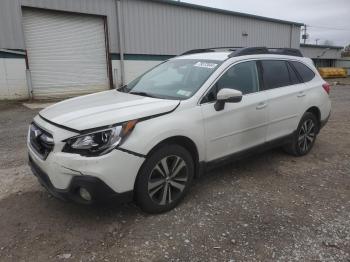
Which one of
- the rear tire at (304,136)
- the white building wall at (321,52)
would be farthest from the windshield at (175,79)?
the white building wall at (321,52)

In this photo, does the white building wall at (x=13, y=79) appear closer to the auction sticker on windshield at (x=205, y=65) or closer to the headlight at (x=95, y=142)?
the auction sticker on windshield at (x=205, y=65)

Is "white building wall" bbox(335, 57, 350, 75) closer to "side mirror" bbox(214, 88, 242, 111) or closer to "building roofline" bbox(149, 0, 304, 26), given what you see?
"building roofline" bbox(149, 0, 304, 26)

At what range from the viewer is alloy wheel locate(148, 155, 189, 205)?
346 centimetres

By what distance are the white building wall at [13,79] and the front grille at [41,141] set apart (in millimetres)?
10359

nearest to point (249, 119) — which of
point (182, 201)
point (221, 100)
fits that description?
point (221, 100)

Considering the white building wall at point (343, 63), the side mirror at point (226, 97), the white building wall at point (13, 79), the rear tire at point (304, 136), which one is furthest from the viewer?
the white building wall at point (343, 63)

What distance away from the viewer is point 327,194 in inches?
165

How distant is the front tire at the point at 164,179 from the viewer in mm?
3350

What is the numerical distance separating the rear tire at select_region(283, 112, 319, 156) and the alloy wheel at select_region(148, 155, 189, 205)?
247 centimetres

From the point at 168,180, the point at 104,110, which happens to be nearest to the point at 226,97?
the point at 168,180

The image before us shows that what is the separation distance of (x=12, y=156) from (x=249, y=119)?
3879 mm

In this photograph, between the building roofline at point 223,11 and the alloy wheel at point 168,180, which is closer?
the alloy wheel at point 168,180

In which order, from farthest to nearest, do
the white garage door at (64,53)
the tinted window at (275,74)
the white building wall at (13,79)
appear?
the white garage door at (64,53) < the white building wall at (13,79) < the tinted window at (275,74)

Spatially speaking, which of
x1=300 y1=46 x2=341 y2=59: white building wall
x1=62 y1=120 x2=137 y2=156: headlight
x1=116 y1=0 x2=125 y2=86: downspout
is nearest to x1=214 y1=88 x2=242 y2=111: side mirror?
x1=62 y1=120 x2=137 y2=156: headlight
